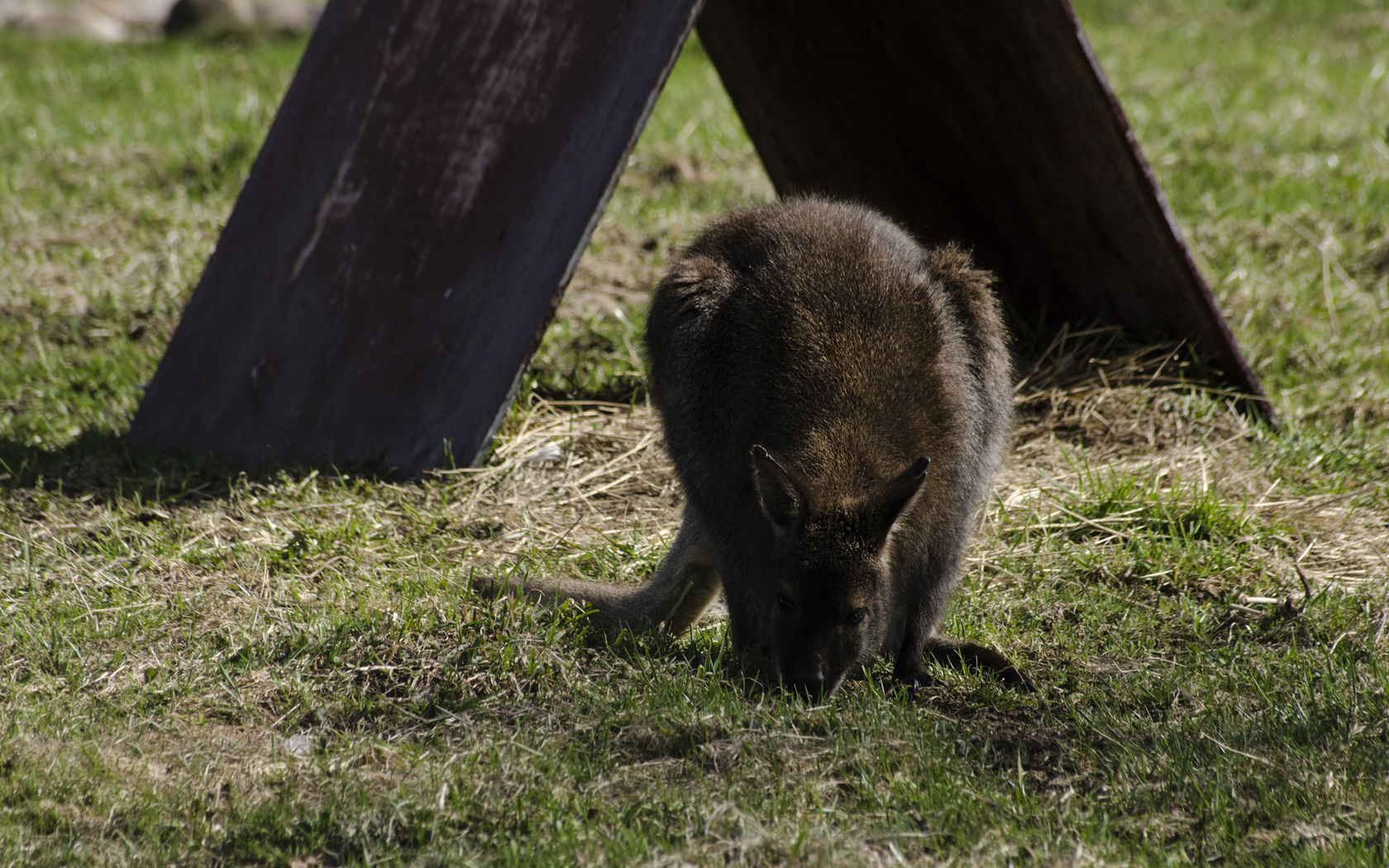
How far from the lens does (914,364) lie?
368cm

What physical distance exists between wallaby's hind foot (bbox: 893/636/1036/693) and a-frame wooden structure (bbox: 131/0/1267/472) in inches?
72.9

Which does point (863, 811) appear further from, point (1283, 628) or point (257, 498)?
point (257, 498)

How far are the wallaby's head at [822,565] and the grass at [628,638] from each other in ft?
0.44

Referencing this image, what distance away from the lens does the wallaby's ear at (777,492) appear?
3180 mm

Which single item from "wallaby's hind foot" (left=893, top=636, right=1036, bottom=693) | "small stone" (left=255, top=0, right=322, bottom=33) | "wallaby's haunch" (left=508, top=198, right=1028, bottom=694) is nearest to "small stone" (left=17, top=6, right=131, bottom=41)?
"small stone" (left=255, top=0, right=322, bottom=33)

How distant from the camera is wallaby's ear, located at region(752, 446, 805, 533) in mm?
3180

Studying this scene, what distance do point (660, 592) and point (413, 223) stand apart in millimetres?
1772

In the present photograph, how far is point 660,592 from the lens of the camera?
3.82 metres

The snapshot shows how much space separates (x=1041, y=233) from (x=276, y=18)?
9755mm

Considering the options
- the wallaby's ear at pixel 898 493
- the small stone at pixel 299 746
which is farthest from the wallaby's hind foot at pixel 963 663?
the small stone at pixel 299 746

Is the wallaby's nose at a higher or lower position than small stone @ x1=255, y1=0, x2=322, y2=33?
lower

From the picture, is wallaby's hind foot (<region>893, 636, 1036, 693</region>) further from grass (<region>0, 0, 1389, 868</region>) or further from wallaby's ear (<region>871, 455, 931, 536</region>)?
wallaby's ear (<region>871, 455, 931, 536</region>)

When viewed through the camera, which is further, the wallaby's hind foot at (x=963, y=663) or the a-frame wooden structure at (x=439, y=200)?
the a-frame wooden structure at (x=439, y=200)

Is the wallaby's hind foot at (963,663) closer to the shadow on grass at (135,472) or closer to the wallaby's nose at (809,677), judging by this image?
the wallaby's nose at (809,677)
